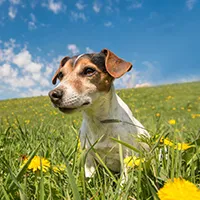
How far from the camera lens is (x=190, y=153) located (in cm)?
183

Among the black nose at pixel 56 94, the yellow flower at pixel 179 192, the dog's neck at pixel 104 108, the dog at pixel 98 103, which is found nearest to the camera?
the yellow flower at pixel 179 192

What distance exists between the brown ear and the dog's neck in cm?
21

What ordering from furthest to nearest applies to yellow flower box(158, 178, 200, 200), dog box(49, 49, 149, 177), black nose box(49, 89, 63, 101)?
dog box(49, 49, 149, 177) → black nose box(49, 89, 63, 101) → yellow flower box(158, 178, 200, 200)

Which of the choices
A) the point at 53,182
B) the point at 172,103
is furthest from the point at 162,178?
the point at 172,103

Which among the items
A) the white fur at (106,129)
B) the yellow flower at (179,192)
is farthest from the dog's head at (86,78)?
→ the yellow flower at (179,192)

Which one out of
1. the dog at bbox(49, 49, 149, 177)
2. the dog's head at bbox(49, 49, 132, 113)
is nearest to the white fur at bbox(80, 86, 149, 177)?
the dog at bbox(49, 49, 149, 177)

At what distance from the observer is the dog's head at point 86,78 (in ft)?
8.59

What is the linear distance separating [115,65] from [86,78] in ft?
1.22

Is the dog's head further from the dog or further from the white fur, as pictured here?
the white fur

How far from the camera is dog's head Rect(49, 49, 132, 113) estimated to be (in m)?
2.62

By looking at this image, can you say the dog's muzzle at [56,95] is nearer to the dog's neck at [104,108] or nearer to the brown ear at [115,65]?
the dog's neck at [104,108]

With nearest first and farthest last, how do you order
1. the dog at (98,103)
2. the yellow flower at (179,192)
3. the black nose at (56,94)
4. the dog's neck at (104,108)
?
the yellow flower at (179,192), the black nose at (56,94), the dog at (98,103), the dog's neck at (104,108)

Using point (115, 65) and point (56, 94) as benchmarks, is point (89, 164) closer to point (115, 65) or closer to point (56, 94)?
point (56, 94)

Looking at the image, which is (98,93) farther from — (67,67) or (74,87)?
(67,67)
